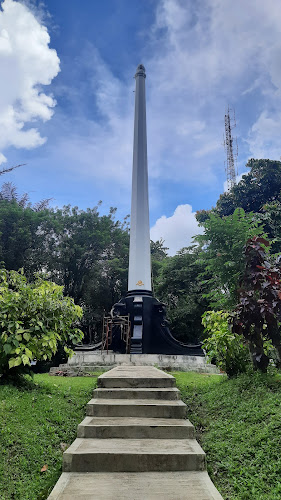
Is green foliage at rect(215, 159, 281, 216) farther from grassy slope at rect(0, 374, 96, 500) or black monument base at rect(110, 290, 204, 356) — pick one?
grassy slope at rect(0, 374, 96, 500)

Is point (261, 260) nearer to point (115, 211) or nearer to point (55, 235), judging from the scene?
point (55, 235)

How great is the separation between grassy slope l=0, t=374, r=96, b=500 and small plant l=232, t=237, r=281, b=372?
6.98ft

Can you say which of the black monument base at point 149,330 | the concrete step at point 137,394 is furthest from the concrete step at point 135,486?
the black monument base at point 149,330

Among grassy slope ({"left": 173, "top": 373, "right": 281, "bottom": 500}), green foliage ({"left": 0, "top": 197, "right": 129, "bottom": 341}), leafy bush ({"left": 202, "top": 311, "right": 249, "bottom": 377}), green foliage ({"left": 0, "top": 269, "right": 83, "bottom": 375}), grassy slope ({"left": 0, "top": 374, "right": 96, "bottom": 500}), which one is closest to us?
grassy slope ({"left": 173, "top": 373, "right": 281, "bottom": 500})


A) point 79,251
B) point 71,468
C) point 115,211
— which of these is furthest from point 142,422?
point 115,211

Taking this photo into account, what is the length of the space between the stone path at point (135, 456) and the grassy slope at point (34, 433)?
0.18 metres

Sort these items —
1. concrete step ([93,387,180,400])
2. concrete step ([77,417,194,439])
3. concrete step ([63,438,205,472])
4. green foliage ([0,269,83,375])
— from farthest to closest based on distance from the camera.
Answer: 1. concrete step ([93,387,180,400])
2. green foliage ([0,269,83,375])
3. concrete step ([77,417,194,439])
4. concrete step ([63,438,205,472])

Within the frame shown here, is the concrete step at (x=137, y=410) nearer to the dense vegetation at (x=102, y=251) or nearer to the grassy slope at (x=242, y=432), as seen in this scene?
the grassy slope at (x=242, y=432)

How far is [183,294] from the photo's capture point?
61.7ft

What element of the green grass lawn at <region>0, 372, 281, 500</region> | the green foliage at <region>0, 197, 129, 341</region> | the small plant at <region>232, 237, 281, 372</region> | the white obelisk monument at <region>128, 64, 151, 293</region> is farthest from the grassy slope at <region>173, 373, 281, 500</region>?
the green foliage at <region>0, 197, 129, 341</region>

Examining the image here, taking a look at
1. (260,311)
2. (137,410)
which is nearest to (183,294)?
(260,311)

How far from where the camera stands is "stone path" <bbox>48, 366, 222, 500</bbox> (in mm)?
2441

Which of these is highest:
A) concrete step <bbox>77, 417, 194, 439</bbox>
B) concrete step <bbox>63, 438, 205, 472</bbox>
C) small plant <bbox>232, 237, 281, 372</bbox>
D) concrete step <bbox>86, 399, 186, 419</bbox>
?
small plant <bbox>232, 237, 281, 372</bbox>

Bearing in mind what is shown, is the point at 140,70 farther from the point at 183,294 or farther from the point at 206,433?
the point at 206,433
